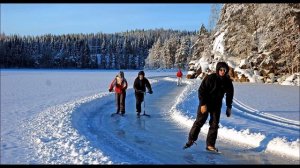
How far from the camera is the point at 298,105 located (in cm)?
1530

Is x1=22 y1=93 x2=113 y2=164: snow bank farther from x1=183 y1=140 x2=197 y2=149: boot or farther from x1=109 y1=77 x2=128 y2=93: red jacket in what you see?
x1=109 y1=77 x2=128 y2=93: red jacket

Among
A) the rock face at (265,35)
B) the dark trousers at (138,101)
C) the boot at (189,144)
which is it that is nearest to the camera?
the boot at (189,144)

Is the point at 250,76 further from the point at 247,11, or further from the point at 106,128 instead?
the point at 106,128

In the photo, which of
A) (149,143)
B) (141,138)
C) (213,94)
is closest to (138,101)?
(141,138)

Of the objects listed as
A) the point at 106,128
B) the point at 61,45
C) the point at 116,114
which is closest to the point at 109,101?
the point at 116,114

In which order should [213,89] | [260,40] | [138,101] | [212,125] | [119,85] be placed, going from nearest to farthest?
[213,89] < [212,125] < [138,101] < [119,85] < [260,40]

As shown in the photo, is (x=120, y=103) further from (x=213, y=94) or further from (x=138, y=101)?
(x=213, y=94)

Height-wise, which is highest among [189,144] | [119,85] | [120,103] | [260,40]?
[260,40]

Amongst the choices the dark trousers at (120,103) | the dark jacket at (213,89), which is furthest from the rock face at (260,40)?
the dark jacket at (213,89)

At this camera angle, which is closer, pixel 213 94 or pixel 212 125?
pixel 213 94

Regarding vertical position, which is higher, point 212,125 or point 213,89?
point 213,89

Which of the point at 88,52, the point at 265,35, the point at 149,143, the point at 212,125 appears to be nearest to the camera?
the point at 212,125

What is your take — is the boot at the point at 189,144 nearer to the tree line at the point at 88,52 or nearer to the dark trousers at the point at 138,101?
the dark trousers at the point at 138,101

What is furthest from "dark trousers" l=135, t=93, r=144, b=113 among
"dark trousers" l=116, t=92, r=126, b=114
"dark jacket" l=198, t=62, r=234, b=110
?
"dark jacket" l=198, t=62, r=234, b=110
